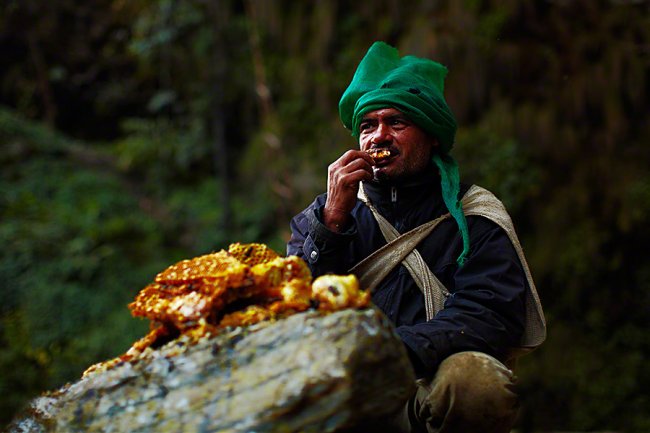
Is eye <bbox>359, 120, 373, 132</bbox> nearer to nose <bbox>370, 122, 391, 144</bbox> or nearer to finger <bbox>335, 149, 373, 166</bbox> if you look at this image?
nose <bbox>370, 122, 391, 144</bbox>

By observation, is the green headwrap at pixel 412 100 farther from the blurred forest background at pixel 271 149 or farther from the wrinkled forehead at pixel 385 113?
the blurred forest background at pixel 271 149

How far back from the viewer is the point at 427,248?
9.22 ft

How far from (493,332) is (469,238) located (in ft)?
1.38

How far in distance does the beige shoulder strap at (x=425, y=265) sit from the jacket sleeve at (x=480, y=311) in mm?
42

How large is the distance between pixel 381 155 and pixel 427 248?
17.1 inches

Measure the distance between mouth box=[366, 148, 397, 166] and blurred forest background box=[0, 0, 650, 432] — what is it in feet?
15.7

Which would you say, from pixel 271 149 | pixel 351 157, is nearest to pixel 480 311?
pixel 351 157

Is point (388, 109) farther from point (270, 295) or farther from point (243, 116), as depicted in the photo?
point (243, 116)

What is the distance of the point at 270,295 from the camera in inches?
82.2

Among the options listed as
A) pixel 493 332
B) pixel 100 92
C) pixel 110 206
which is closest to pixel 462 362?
pixel 493 332

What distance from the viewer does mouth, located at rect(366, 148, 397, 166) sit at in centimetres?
291

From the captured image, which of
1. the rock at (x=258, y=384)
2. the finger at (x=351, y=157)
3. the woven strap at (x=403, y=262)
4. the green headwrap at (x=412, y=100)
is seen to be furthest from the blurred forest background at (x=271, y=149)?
the rock at (x=258, y=384)

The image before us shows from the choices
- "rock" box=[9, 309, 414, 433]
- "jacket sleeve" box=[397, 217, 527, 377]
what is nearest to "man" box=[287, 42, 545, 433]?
"jacket sleeve" box=[397, 217, 527, 377]

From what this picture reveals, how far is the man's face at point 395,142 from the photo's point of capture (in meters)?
2.93
